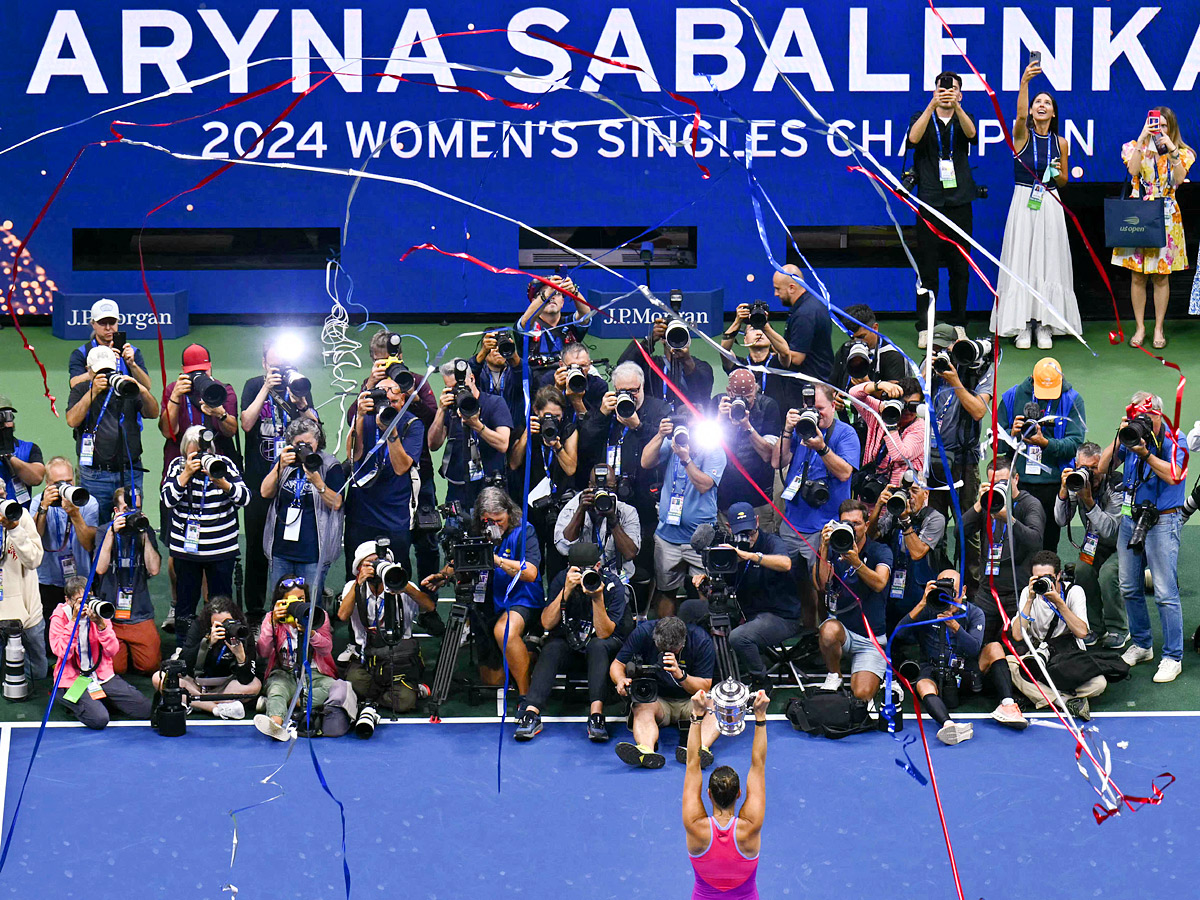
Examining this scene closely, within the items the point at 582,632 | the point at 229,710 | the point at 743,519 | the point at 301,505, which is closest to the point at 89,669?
the point at 229,710

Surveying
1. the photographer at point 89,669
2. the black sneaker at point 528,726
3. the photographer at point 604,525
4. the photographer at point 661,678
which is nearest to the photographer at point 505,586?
the black sneaker at point 528,726

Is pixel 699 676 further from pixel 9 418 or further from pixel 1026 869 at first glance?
pixel 9 418

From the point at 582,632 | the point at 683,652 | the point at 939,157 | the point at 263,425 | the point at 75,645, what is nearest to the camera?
the point at 683,652

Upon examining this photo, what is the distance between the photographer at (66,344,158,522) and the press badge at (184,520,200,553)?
0.66 metres

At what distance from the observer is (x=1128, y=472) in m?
9.96

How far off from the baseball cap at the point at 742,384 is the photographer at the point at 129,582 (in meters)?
3.62

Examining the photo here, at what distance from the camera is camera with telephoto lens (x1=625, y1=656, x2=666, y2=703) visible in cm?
927

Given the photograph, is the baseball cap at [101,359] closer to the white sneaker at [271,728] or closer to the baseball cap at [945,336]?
the white sneaker at [271,728]

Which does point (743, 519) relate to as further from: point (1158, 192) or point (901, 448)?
point (1158, 192)

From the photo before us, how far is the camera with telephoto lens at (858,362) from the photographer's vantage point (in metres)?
10.2

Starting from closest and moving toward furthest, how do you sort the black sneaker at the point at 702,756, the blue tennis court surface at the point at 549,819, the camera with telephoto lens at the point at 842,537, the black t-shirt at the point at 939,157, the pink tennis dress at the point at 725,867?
1. the pink tennis dress at the point at 725,867
2. the blue tennis court surface at the point at 549,819
3. the black sneaker at the point at 702,756
4. the camera with telephoto lens at the point at 842,537
5. the black t-shirt at the point at 939,157

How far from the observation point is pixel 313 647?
9750 millimetres

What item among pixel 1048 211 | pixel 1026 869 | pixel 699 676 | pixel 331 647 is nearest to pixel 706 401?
pixel 699 676

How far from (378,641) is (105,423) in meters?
2.37
